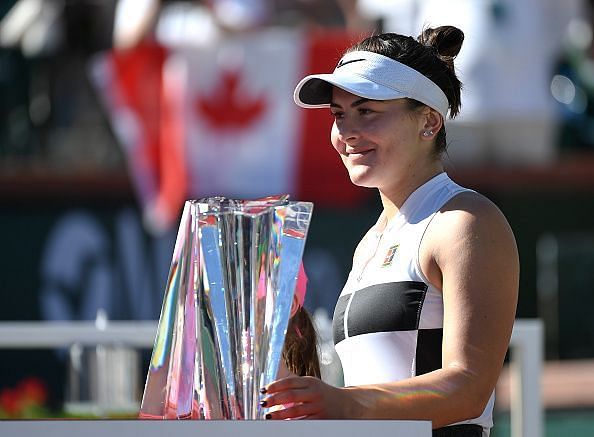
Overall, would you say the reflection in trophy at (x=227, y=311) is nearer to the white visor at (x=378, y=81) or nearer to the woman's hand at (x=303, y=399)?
the woman's hand at (x=303, y=399)

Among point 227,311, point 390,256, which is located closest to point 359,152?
point 390,256

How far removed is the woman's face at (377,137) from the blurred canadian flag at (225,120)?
4502 mm

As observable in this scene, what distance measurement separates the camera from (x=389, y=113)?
180 cm

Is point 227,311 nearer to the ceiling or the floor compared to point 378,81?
nearer to the floor

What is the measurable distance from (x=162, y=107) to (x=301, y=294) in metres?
4.87

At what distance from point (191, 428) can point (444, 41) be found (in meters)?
0.86

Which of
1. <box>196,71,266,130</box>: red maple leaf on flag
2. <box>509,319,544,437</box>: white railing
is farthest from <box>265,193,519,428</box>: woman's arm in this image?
<box>196,71,266,130</box>: red maple leaf on flag

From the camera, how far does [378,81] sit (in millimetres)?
1765

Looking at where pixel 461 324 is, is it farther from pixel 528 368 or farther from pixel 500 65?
pixel 500 65

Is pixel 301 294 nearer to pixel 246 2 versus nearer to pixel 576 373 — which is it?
pixel 246 2

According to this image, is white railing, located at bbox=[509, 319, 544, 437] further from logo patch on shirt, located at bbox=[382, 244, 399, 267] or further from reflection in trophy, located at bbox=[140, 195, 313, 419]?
reflection in trophy, located at bbox=[140, 195, 313, 419]

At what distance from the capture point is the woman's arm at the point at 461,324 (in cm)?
147

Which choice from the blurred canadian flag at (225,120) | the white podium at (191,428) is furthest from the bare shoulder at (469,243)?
the blurred canadian flag at (225,120)

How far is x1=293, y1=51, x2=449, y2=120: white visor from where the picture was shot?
1754 mm
